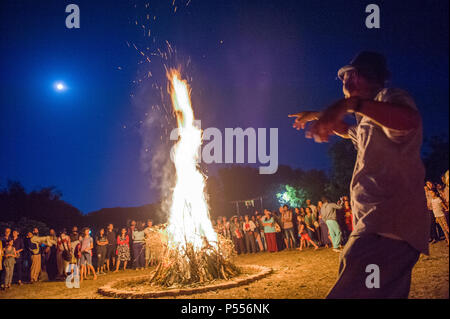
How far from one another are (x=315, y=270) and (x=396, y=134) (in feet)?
24.1

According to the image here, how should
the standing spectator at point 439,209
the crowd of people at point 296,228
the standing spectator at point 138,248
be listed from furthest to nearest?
the standing spectator at point 138,248 < the crowd of people at point 296,228 < the standing spectator at point 439,209

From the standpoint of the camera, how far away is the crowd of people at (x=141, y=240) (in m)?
11.5

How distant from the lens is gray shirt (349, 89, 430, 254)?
1.71 meters

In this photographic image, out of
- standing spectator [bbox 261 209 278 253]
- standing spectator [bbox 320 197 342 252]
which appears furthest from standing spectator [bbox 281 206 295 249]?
standing spectator [bbox 320 197 342 252]

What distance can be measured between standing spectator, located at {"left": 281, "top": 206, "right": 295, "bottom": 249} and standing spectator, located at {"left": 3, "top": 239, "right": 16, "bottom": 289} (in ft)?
36.5

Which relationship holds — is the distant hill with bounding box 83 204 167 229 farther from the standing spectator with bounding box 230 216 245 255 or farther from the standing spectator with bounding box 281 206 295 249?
the standing spectator with bounding box 281 206 295 249

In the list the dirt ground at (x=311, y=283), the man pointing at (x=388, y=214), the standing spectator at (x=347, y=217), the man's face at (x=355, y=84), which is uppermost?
the man's face at (x=355, y=84)

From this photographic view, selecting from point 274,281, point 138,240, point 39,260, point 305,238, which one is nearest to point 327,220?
point 305,238

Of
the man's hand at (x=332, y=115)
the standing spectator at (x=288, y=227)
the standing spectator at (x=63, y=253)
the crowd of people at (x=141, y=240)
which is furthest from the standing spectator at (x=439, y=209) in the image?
the standing spectator at (x=63, y=253)

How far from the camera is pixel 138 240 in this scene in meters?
14.5

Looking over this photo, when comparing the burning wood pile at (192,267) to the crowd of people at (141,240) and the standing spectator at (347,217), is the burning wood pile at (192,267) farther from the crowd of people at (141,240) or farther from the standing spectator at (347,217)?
the standing spectator at (347,217)

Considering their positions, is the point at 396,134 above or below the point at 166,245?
above

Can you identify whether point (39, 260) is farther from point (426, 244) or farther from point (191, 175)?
point (426, 244)
